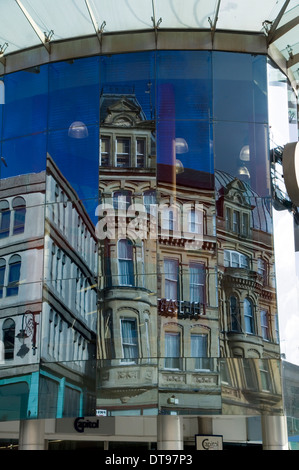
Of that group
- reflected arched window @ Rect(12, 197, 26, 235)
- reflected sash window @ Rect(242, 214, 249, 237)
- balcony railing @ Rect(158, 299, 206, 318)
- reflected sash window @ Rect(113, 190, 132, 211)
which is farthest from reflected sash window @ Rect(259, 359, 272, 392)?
reflected arched window @ Rect(12, 197, 26, 235)

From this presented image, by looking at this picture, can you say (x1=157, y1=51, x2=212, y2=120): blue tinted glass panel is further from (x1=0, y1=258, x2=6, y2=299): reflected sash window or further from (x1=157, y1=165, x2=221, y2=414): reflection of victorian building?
(x1=0, y1=258, x2=6, y2=299): reflected sash window

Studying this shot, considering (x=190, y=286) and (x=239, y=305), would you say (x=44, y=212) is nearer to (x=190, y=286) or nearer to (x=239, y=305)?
(x=190, y=286)

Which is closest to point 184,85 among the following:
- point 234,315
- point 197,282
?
point 197,282

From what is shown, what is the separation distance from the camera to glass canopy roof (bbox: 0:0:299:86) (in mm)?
23109

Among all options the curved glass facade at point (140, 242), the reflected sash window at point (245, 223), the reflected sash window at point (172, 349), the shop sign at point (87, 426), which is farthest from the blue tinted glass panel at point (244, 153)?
the shop sign at point (87, 426)

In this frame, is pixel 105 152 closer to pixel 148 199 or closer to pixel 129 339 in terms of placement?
pixel 148 199

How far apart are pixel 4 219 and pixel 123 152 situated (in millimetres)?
4781

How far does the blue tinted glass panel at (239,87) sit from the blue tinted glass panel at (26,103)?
5.96m

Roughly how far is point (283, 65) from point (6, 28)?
32.1 ft

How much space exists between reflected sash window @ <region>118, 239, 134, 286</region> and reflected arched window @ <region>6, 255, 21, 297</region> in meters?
3.55

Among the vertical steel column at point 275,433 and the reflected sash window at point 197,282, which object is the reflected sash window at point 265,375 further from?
the reflected sash window at point 197,282

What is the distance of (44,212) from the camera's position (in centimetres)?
2350

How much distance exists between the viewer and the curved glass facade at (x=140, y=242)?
2169cm
